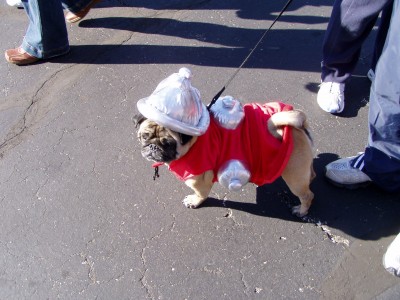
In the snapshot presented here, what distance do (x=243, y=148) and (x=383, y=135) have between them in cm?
92

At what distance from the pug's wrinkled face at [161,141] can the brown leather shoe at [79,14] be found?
2.67 m

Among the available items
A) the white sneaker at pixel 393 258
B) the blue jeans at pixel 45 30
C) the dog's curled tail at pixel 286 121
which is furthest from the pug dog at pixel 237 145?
the blue jeans at pixel 45 30

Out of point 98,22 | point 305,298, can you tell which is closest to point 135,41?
point 98,22

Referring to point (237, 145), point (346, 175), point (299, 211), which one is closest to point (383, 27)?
point (346, 175)

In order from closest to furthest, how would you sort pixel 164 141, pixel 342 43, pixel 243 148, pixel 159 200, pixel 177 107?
pixel 177 107, pixel 164 141, pixel 243 148, pixel 159 200, pixel 342 43

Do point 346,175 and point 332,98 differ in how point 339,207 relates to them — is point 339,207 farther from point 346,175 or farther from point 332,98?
point 332,98

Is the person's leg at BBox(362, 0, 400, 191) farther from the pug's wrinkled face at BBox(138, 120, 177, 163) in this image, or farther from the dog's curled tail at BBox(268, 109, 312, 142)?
the pug's wrinkled face at BBox(138, 120, 177, 163)

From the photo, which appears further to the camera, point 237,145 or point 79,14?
point 79,14

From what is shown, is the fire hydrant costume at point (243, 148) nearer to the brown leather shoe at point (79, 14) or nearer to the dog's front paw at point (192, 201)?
the dog's front paw at point (192, 201)

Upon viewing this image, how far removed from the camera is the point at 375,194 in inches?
118

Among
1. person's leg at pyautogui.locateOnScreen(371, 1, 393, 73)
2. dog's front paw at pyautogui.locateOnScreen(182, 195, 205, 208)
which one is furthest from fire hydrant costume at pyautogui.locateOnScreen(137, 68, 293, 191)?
person's leg at pyautogui.locateOnScreen(371, 1, 393, 73)

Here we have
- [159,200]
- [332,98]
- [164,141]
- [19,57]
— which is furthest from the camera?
[19,57]

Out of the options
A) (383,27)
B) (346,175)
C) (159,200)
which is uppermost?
(383,27)

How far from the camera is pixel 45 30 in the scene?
12.8 ft
